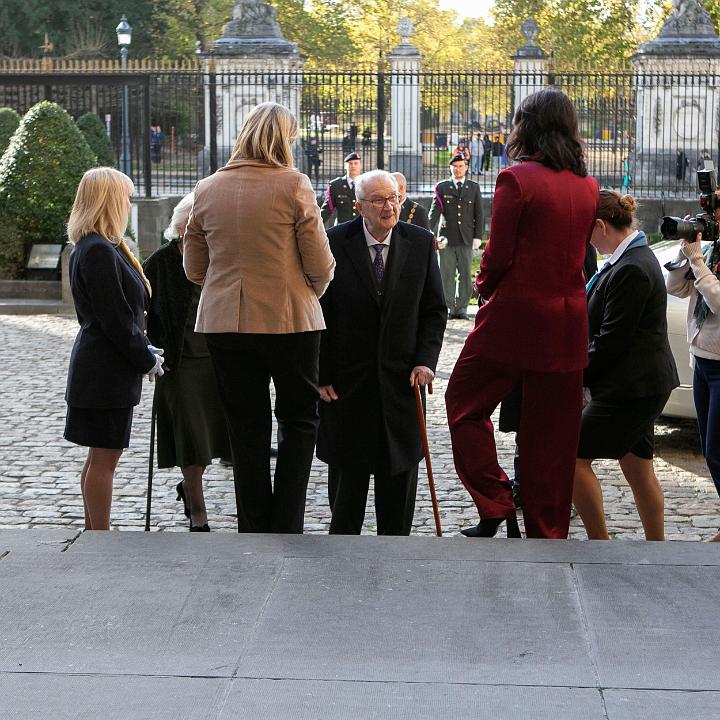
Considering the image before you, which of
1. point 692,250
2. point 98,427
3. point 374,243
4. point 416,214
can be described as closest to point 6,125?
point 416,214

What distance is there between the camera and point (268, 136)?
5.01 metres

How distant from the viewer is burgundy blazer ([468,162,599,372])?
479 centimetres

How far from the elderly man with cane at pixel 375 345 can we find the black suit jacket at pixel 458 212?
28.8 feet

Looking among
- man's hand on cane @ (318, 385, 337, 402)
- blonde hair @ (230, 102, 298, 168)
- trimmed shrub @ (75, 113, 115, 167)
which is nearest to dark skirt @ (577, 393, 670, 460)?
man's hand on cane @ (318, 385, 337, 402)

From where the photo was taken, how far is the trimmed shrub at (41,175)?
16.0 meters

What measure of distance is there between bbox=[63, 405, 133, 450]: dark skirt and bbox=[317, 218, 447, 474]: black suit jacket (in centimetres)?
90

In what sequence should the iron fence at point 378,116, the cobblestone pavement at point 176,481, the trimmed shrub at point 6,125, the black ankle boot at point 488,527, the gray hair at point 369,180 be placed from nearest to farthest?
the black ankle boot at point 488,527 < the gray hair at point 369,180 < the cobblestone pavement at point 176,481 < the trimmed shrub at point 6,125 < the iron fence at point 378,116

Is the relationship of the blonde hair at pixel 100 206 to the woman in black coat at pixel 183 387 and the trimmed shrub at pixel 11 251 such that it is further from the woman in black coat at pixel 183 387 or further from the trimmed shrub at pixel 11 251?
the trimmed shrub at pixel 11 251

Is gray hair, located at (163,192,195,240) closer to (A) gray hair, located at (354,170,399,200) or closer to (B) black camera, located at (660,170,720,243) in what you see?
(A) gray hair, located at (354,170,399,200)

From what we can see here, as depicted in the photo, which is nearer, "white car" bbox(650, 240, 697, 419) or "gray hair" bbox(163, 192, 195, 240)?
"gray hair" bbox(163, 192, 195, 240)

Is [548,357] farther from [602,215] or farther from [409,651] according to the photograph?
[409,651]

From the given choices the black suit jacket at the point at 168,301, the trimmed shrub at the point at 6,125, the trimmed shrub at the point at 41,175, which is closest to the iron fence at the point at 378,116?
the trimmed shrub at the point at 6,125

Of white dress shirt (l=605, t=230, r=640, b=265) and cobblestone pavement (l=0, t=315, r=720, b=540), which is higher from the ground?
white dress shirt (l=605, t=230, r=640, b=265)

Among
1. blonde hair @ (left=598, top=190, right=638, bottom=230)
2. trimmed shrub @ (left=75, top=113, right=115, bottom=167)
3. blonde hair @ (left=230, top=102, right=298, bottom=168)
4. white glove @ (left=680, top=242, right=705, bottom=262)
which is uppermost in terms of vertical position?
trimmed shrub @ (left=75, top=113, right=115, bottom=167)
